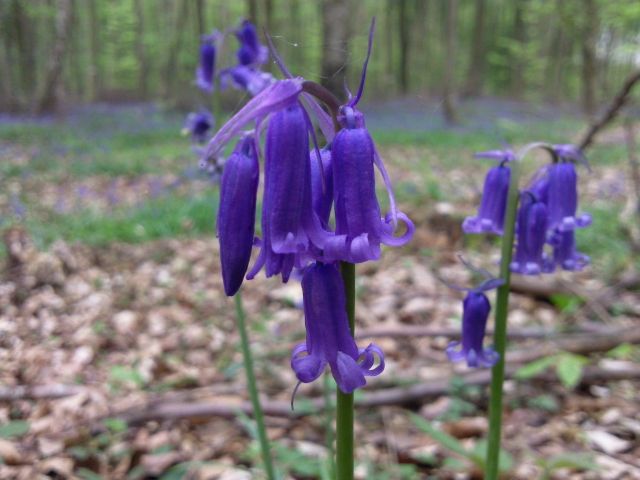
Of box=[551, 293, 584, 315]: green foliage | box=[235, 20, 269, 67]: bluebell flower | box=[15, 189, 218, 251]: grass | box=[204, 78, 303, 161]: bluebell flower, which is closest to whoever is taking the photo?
box=[204, 78, 303, 161]: bluebell flower

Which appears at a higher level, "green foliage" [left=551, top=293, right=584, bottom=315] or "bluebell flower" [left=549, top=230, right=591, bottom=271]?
"bluebell flower" [left=549, top=230, right=591, bottom=271]

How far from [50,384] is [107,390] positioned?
0.28 meters

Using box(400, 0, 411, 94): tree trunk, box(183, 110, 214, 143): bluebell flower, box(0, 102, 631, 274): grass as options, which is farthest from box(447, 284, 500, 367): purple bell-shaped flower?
box(400, 0, 411, 94): tree trunk

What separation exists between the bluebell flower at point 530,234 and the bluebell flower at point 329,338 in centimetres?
69

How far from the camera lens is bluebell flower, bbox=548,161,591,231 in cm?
143

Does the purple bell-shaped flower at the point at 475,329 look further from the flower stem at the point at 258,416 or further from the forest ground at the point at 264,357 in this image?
the flower stem at the point at 258,416

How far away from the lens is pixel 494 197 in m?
1.46

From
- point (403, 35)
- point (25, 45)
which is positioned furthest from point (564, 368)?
point (403, 35)

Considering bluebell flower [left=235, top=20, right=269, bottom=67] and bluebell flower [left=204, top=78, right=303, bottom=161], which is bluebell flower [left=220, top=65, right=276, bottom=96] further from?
bluebell flower [left=204, top=78, right=303, bottom=161]

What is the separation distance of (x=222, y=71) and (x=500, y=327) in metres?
1.65

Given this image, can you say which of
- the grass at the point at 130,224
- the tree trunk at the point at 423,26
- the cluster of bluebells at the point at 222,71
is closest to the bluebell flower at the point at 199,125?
the cluster of bluebells at the point at 222,71

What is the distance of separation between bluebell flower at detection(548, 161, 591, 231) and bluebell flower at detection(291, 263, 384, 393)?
2.63 ft

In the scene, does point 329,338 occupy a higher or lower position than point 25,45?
lower

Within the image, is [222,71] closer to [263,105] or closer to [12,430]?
[12,430]
